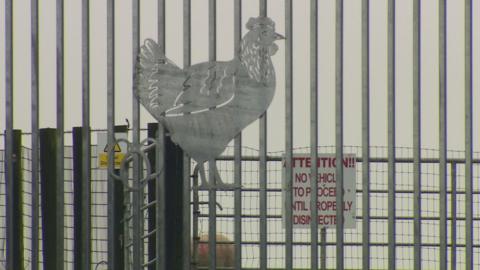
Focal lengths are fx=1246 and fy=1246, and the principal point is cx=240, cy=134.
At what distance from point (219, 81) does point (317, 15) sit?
0.49 m

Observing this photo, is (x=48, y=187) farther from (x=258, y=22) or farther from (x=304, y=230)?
(x=304, y=230)

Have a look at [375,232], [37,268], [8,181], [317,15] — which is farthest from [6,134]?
[375,232]

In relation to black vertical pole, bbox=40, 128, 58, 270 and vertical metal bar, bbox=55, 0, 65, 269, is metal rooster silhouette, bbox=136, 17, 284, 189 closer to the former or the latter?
vertical metal bar, bbox=55, 0, 65, 269

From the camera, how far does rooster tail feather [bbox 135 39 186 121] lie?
524 centimetres

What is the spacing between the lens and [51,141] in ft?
18.7

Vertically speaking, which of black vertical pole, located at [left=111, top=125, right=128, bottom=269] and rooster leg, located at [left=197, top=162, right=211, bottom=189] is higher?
rooster leg, located at [left=197, top=162, right=211, bottom=189]

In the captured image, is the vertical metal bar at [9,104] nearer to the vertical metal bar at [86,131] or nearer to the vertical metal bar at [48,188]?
the vertical metal bar at [48,188]

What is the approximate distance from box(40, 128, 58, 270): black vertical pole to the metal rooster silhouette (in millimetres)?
637

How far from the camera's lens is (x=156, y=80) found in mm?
5262

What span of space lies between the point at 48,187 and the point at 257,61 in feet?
3.94

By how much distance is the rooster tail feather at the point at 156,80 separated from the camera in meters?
5.24

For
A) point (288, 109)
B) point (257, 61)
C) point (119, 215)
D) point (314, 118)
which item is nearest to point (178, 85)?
point (257, 61)

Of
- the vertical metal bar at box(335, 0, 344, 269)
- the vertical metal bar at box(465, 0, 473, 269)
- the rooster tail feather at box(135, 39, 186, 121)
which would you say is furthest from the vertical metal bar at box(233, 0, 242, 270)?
the vertical metal bar at box(465, 0, 473, 269)

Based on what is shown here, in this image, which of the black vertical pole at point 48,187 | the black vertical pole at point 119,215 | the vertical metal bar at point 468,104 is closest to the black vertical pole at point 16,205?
the black vertical pole at point 48,187
